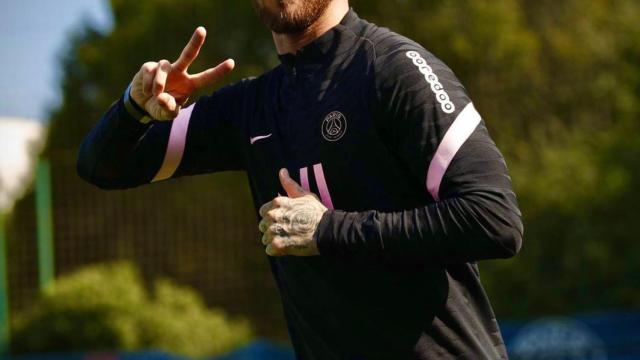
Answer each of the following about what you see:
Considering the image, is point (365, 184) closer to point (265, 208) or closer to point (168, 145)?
point (265, 208)

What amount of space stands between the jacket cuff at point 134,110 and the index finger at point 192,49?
17cm

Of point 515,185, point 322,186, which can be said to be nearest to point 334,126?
point 322,186

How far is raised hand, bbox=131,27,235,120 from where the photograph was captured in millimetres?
2811

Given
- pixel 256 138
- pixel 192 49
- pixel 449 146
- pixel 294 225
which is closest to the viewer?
pixel 449 146

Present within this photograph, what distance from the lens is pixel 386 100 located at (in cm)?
255

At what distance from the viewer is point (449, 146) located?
2434mm

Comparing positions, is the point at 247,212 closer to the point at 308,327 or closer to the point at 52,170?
the point at 52,170

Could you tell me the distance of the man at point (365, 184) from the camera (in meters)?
2.44

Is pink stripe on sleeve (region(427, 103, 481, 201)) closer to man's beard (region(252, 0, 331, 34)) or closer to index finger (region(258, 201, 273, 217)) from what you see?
index finger (region(258, 201, 273, 217))

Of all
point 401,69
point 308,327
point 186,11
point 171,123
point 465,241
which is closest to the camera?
point 465,241

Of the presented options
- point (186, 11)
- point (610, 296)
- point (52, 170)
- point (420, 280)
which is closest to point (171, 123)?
point (420, 280)

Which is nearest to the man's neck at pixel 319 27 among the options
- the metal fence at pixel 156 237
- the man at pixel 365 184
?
the man at pixel 365 184

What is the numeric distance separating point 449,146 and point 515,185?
889 cm

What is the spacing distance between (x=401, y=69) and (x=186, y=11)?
1087 centimetres
